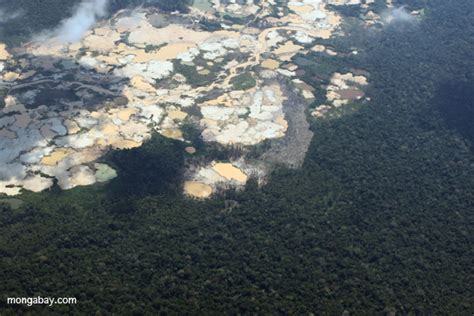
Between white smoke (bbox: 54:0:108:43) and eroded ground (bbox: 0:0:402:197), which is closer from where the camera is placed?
eroded ground (bbox: 0:0:402:197)

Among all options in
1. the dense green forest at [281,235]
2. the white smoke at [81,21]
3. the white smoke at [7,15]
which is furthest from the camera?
the white smoke at [7,15]

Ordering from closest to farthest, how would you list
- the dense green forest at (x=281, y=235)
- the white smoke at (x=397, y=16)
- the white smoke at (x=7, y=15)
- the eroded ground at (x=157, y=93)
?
1. the dense green forest at (x=281, y=235)
2. the eroded ground at (x=157, y=93)
3. the white smoke at (x=7, y=15)
4. the white smoke at (x=397, y=16)

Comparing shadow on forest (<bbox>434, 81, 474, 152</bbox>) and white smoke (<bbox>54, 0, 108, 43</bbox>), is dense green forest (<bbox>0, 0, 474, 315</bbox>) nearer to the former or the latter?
shadow on forest (<bbox>434, 81, 474, 152</bbox>)

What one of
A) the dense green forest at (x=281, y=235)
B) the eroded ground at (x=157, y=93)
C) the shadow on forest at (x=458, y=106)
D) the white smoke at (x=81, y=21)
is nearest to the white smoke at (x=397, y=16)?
the eroded ground at (x=157, y=93)

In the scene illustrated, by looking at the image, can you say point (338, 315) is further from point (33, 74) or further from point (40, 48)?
point (40, 48)

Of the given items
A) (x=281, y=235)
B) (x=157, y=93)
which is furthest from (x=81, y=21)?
(x=281, y=235)

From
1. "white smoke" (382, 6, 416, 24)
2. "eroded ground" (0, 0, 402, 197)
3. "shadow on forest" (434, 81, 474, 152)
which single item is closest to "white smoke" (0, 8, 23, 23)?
"eroded ground" (0, 0, 402, 197)

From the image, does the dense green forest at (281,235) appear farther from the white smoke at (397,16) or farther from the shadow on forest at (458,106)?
the white smoke at (397,16)
